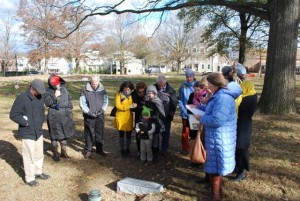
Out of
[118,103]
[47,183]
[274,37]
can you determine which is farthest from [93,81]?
[274,37]

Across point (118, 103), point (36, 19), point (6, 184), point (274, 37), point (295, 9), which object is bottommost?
point (6, 184)

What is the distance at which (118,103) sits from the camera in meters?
6.75

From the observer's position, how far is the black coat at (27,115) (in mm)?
5293

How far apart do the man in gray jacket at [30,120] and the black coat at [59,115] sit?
35.2 inches

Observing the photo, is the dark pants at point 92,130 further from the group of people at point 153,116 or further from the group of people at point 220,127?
the group of people at point 220,127

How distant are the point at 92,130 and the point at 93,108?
50 centimetres

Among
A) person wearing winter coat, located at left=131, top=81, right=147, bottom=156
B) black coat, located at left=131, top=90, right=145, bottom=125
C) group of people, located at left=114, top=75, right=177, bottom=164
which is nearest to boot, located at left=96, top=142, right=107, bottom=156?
group of people, located at left=114, top=75, right=177, bottom=164

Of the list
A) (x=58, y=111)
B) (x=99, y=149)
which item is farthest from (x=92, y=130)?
(x=58, y=111)

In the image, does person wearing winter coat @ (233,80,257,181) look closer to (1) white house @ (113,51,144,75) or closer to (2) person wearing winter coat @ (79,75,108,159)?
(2) person wearing winter coat @ (79,75,108,159)

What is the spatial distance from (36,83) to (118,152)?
9.00 feet

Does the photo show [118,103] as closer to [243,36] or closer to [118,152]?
[118,152]

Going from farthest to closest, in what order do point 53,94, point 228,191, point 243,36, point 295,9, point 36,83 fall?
point 243,36, point 295,9, point 53,94, point 36,83, point 228,191

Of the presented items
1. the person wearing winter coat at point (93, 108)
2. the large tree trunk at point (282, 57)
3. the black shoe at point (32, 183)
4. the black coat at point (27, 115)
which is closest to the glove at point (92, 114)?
the person wearing winter coat at point (93, 108)

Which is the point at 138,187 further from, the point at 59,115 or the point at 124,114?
the point at 59,115
